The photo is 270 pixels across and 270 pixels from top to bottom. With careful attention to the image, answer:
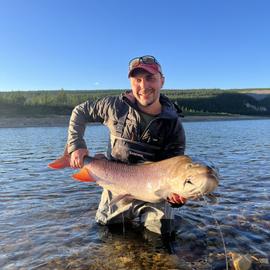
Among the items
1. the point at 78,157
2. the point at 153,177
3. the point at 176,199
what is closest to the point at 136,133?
the point at 78,157

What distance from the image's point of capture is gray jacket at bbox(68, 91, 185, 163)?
5.41 m

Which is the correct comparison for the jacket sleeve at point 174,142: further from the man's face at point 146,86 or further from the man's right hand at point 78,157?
the man's right hand at point 78,157

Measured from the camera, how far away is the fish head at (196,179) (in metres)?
3.67

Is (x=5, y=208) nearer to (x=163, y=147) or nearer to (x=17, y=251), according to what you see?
(x=17, y=251)

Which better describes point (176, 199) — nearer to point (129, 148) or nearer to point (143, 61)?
point (129, 148)

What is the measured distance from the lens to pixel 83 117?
592cm

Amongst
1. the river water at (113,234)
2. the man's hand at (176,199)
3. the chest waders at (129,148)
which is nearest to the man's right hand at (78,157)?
the chest waders at (129,148)

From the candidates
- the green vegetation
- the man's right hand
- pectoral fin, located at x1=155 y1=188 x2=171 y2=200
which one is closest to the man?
the man's right hand

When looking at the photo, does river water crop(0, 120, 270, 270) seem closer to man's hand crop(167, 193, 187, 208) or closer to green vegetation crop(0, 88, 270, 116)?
man's hand crop(167, 193, 187, 208)

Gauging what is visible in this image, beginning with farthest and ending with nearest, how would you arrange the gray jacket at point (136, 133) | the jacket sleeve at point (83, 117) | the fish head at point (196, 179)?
the jacket sleeve at point (83, 117) → the gray jacket at point (136, 133) → the fish head at point (196, 179)

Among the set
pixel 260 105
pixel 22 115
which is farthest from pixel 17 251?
pixel 260 105

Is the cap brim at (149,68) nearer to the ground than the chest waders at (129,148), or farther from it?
farther from it

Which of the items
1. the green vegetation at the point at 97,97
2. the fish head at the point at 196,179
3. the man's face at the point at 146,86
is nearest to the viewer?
the fish head at the point at 196,179

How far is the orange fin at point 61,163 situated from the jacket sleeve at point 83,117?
0.38 ft
